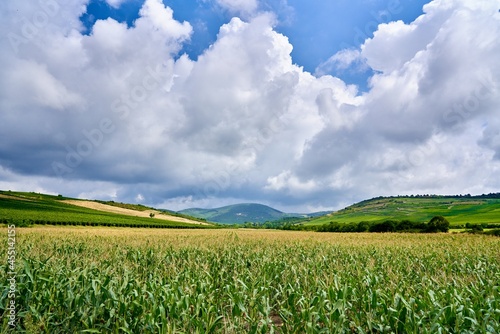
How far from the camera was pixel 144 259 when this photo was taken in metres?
16.3

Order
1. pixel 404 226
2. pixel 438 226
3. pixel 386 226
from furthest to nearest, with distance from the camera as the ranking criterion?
pixel 386 226 < pixel 404 226 < pixel 438 226

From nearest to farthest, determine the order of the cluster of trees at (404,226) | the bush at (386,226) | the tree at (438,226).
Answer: the tree at (438,226) → the cluster of trees at (404,226) → the bush at (386,226)

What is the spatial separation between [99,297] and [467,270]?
15850 mm

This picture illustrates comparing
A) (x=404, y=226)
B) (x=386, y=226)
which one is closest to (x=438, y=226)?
(x=404, y=226)

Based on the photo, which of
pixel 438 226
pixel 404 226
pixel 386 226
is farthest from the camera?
pixel 386 226

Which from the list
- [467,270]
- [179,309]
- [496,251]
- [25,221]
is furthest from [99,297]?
[25,221]

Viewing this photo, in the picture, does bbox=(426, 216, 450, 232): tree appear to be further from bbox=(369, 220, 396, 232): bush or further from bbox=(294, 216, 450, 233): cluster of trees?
bbox=(369, 220, 396, 232): bush

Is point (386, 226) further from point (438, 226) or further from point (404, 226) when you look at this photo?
point (438, 226)

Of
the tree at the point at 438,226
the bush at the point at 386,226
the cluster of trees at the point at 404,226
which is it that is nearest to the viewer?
the tree at the point at 438,226

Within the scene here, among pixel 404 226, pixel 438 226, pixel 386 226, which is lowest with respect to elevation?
pixel 386 226

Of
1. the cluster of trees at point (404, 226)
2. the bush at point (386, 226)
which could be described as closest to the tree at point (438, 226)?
the cluster of trees at point (404, 226)

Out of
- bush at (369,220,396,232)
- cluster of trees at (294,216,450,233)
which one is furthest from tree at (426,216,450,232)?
bush at (369,220,396,232)

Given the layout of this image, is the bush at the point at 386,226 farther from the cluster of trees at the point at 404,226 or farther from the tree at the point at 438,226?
the tree at the point at 438,226

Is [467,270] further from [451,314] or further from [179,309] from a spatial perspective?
[179,309]
